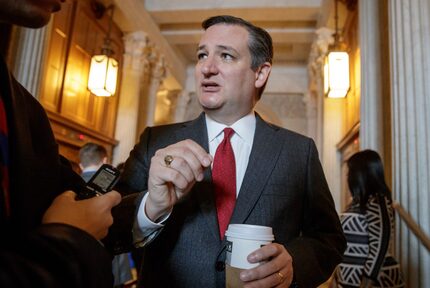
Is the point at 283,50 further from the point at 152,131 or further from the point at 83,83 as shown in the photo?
the point at 152,131

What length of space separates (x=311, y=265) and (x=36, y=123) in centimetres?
103

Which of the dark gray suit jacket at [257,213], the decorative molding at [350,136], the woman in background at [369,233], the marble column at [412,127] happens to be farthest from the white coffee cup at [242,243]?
the decorative molding at [350,136]

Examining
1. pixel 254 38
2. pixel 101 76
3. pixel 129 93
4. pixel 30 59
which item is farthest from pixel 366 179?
pixel 129 93

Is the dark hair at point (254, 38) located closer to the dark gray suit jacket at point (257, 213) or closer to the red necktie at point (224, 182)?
the dark gray suit jacket at point (257, 213)

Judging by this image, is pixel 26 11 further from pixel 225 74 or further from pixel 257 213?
pixel 257 213

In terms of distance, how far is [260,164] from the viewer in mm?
1458

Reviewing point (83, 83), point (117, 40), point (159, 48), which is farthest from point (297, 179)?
point (159, 48)

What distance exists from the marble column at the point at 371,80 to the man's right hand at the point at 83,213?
3723 millimetres

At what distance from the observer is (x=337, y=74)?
15.9ft

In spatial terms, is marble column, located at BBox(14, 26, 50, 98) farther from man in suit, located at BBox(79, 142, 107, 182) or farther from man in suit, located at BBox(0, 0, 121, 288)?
man in suit, located at BBox(0, 0, 121, 288)

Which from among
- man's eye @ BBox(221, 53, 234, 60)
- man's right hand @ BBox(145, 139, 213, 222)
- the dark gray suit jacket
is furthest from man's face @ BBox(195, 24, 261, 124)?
man's right hand @ BBox(145, 139, 213, 222)

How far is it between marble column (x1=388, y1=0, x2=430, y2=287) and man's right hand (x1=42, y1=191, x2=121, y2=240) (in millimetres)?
2482

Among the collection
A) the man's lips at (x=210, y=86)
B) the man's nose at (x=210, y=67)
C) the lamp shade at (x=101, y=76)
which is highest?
the lamp shade at (x=101, y=76)

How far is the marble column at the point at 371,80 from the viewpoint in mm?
4027
